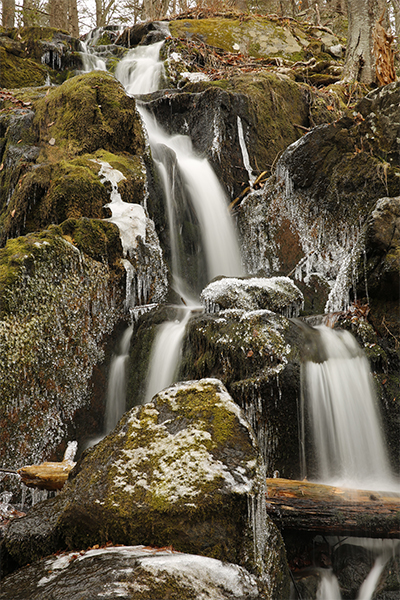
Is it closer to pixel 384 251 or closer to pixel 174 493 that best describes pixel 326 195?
pixel 384 251

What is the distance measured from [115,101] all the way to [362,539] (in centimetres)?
739

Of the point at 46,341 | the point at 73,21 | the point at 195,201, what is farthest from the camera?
the point at 73,21

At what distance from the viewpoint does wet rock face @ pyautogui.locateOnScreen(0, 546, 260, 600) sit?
5.79 ft

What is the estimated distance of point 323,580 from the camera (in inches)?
133

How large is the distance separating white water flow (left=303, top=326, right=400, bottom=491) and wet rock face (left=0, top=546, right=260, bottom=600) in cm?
248

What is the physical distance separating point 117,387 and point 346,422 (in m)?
2.75

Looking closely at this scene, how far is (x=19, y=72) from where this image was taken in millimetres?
11125

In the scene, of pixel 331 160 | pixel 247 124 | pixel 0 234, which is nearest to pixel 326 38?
pixel 247 124

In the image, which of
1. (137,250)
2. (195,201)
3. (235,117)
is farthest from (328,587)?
(235,117)

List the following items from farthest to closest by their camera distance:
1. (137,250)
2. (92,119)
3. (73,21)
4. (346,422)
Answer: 1. (73,21)
2. (92,119)
3. (137,250)
4. (346,422)

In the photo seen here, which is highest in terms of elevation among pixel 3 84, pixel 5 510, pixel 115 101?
pixel 3 84

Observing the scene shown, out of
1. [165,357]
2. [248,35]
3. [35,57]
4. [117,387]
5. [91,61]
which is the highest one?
[248,35]

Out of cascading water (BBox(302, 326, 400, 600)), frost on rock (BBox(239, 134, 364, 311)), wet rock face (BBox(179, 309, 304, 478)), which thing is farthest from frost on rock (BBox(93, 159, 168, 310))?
cascading water (BBox(302, 326, 400, 600))

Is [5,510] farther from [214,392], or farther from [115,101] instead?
[115,101]
